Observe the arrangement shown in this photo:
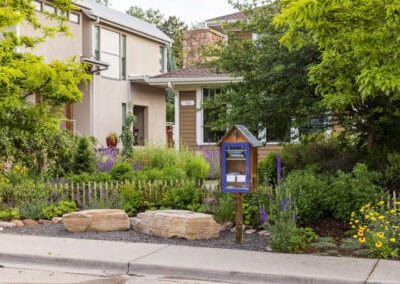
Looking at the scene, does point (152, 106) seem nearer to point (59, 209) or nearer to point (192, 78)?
point (192, 78)

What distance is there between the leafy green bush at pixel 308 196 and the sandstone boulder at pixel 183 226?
1353 mm

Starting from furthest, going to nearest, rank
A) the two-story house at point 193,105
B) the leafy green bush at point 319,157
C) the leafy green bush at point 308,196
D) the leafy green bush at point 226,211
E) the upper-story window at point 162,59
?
the upper-story window at point 162,59 → the two-story house at point 193,105 → the leafy green bush at point 319,157 → the leafy green bush at point 226,211 → the leafy green bush at point 308,196

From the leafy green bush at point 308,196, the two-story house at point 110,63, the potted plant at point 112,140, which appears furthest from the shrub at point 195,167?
the potted plant at point 112,140

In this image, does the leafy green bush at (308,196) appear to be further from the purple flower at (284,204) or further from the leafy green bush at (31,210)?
the leafy green bush at (31,210)

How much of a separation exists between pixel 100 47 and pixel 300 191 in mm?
16202

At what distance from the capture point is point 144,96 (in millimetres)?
27031

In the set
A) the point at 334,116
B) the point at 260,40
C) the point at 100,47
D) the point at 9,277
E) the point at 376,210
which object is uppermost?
the point at 100,47

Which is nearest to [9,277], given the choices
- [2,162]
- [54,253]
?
[54,253]

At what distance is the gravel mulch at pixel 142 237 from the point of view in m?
8.91

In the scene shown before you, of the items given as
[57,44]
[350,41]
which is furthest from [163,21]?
[350,41]

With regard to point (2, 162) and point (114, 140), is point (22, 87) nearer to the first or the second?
point (2, 162)

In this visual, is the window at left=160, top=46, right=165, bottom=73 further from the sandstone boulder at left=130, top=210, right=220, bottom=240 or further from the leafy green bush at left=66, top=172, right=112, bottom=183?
the sandstone boulder at left=130, top=210, right=220, bottom=240

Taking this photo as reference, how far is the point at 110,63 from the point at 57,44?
3.70m

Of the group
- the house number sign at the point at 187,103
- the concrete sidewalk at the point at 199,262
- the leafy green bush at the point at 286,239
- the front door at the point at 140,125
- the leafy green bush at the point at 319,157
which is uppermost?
the house number sign at the point at 187,103
